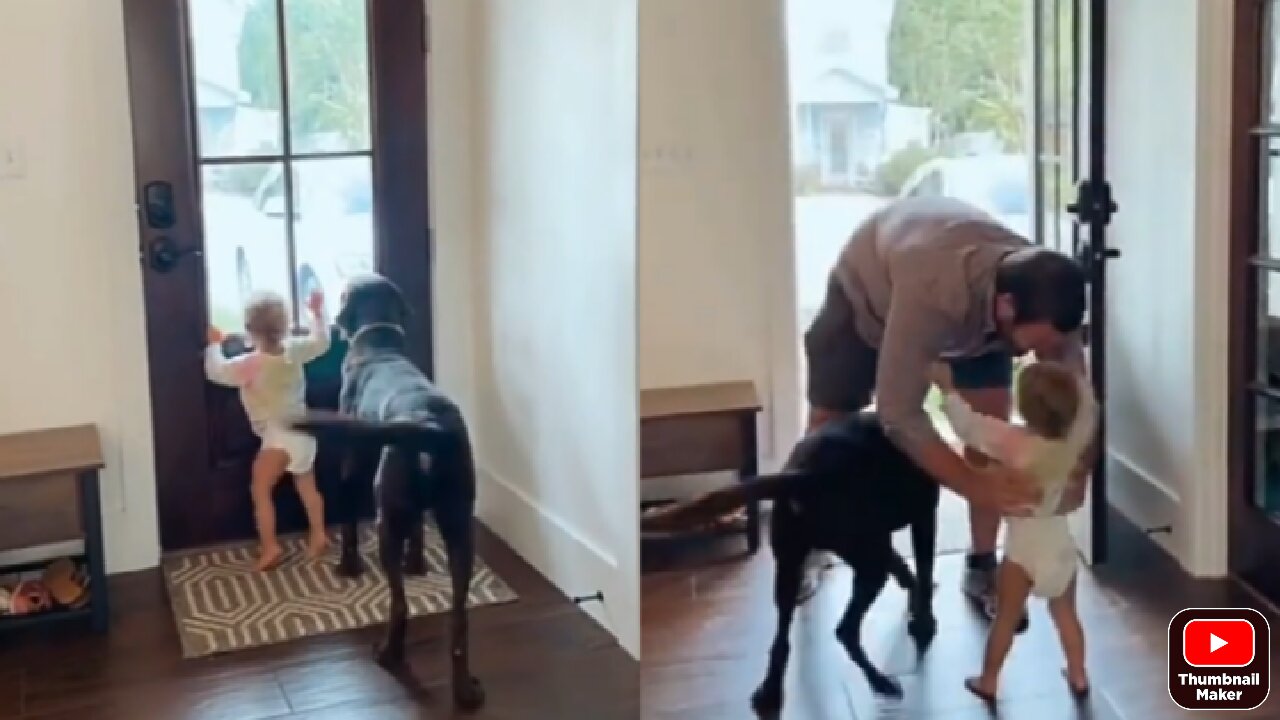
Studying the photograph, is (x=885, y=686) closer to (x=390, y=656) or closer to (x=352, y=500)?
(x=390, y=656)

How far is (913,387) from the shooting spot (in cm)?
324

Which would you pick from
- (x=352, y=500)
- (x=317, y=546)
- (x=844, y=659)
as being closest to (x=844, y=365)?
(x=844, y=659)

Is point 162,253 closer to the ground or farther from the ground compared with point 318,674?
farther from the ground

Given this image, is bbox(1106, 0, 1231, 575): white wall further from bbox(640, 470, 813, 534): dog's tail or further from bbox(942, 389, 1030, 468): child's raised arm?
bbox(640, 470, 813, 534): dog's tail

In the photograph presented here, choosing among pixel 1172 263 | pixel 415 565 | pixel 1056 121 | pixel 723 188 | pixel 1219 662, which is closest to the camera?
pixel 723 188

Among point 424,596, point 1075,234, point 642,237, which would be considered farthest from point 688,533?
point 1075,234

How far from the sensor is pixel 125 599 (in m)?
4.04

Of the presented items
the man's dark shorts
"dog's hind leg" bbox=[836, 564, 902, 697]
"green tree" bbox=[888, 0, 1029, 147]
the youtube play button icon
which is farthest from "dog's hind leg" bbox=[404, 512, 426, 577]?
the youtube play button icon

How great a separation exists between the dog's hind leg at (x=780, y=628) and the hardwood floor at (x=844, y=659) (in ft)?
0.10

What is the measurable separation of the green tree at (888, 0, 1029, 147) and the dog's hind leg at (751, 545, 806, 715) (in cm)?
95

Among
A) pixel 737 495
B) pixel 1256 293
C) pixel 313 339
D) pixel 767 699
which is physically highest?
pixel 1256 293

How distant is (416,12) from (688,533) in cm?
179

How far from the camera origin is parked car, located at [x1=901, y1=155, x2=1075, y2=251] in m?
3.36

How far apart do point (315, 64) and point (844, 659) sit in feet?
6.92
